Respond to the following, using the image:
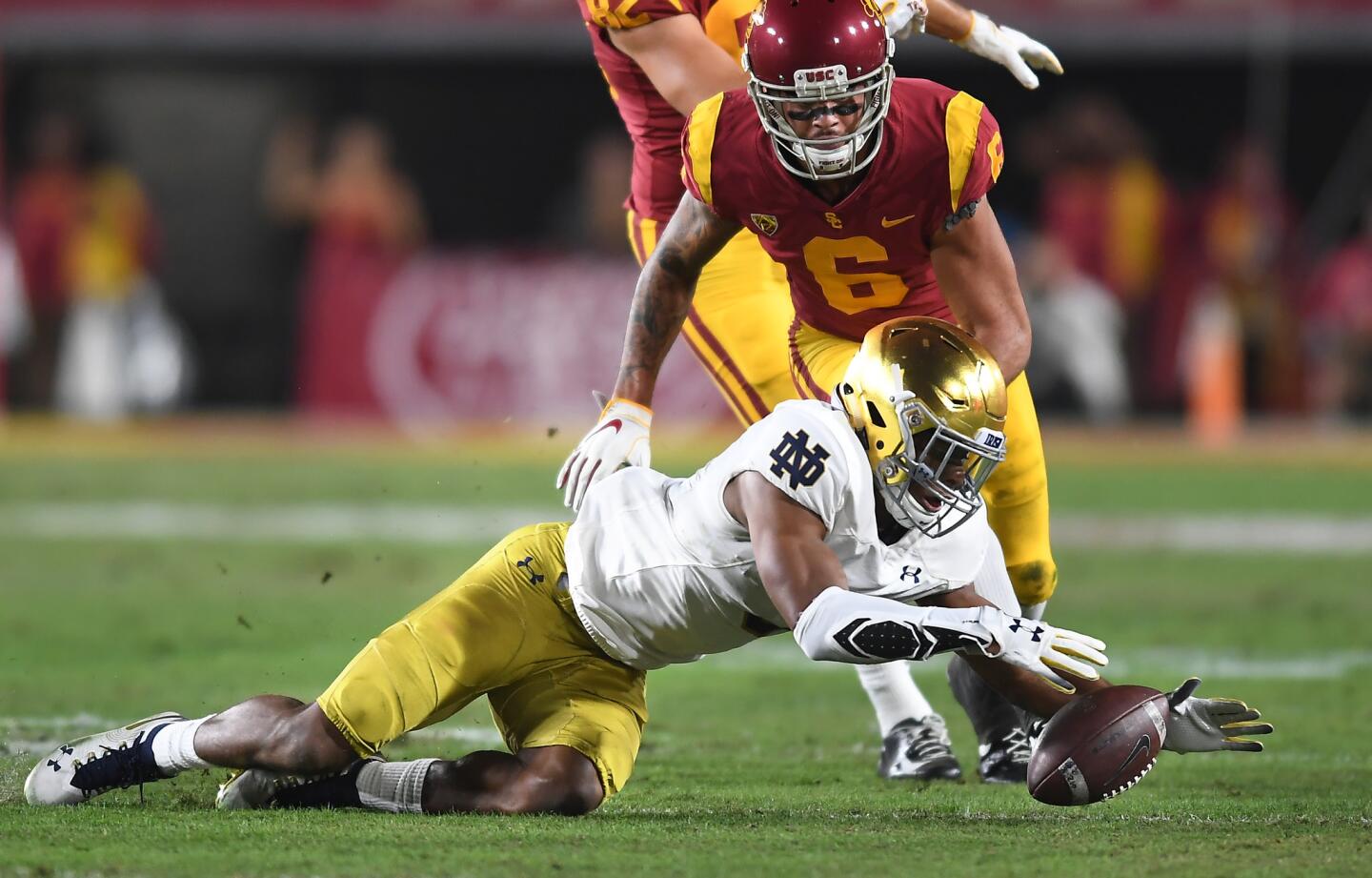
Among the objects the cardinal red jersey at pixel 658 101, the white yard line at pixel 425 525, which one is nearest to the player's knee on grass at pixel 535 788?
the cardinal red jersey at pixel 658 101

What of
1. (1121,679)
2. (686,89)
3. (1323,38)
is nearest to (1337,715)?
(1121,679)

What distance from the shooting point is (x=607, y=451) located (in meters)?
4.46

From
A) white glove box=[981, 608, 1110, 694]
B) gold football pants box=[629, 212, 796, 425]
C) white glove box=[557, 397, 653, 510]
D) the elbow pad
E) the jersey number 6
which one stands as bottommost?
white glove box=[981, 608, 1110, 694]

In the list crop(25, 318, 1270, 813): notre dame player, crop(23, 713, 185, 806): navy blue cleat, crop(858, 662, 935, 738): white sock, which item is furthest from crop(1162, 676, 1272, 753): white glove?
crop(23, 713, 185, 806): navy blue cleat

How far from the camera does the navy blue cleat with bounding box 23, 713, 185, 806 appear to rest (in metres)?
4.16

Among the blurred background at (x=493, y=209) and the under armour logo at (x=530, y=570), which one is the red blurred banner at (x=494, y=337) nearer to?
the blurred background at (x=493, y=209)

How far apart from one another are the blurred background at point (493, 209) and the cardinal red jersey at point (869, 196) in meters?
8.95

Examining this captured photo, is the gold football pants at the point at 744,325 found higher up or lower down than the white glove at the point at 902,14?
lower down

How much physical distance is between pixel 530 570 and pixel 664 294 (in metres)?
0.76

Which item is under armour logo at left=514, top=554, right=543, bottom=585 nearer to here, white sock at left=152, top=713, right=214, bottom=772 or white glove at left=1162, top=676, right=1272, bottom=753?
white sock at left=152, top=713, right=214, bottom=772

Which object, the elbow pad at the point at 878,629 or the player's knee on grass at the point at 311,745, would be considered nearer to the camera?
the elbow pad at the point at 878,629

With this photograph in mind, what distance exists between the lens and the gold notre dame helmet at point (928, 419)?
3791mm

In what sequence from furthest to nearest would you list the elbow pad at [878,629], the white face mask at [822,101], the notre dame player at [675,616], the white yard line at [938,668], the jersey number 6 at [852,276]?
the white yard line at [938,668] < the jersey number 6 at [852,276] < the white face mask at [822,101] < the notre dame player at [675,616] < the elbow pad at [878,629]

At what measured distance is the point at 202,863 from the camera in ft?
11.5
